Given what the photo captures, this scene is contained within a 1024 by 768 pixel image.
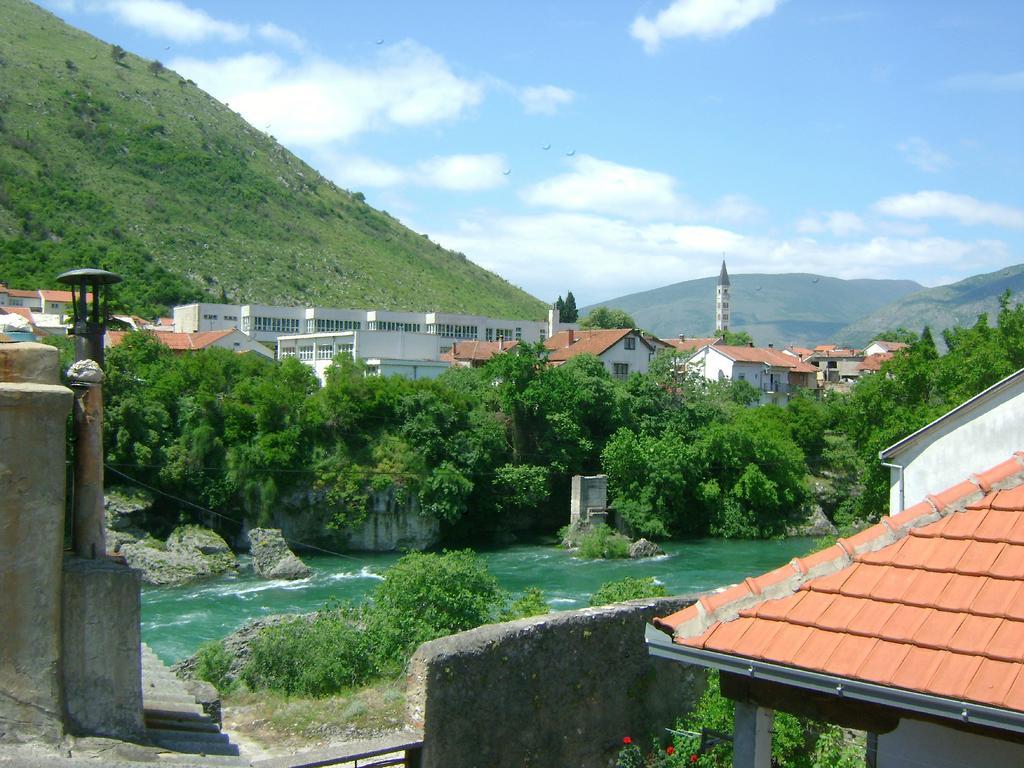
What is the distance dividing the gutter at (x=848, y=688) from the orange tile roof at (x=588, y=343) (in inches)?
2136

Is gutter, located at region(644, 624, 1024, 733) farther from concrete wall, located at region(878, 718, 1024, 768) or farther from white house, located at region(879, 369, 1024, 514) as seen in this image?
white house, located at region(879, 369, 1024, 514)

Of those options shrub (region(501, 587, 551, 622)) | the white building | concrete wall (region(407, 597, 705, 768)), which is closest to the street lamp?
concrete wall (region(407, 597, 705, 768))

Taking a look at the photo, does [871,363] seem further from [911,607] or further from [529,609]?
[911,607]

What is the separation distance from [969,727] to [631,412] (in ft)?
148

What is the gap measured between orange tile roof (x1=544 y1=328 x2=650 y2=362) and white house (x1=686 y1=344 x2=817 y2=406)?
1038 cm

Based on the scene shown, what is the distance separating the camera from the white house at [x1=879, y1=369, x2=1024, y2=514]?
22.1ft

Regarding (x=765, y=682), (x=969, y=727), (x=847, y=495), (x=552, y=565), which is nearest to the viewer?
(x=969, y=727)

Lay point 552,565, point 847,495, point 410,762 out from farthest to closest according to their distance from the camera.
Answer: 1. point 847,495
2. point 552,565
3. point 410,762

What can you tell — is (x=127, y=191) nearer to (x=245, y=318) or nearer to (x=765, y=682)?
(x=245, y=318)

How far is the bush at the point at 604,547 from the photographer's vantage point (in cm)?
3772

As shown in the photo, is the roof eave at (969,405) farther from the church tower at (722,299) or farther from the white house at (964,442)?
the church tower at (722,299)

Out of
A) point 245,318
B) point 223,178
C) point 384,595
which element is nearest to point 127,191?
point 223,178

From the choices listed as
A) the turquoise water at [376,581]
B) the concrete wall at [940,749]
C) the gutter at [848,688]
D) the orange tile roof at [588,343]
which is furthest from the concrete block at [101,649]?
the orange tile roof at [588,343]

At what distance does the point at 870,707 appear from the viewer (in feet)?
14.5
